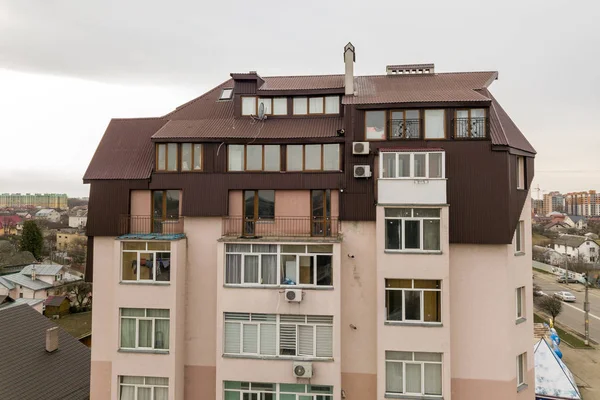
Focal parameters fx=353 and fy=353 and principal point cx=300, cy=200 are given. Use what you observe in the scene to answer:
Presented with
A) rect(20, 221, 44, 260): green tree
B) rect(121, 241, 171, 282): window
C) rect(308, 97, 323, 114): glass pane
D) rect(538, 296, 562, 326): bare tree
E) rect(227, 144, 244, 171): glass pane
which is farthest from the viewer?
rect(20, 221, 44, 260): green tree

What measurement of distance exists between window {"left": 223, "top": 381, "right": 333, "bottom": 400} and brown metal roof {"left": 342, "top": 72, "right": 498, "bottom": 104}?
9478mm

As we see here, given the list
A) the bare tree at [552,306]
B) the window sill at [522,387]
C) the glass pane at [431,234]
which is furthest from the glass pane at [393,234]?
the bare tree at [552,306]

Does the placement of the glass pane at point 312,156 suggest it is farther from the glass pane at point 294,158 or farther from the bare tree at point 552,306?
the bare tree at point 552,306

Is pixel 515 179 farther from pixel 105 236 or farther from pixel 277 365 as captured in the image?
pixel 105 236

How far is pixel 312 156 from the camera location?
12.4 metres

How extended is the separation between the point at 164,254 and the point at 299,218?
15.4 ft

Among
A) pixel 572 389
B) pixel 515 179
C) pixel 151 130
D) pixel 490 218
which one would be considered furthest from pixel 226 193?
pixel 572 389

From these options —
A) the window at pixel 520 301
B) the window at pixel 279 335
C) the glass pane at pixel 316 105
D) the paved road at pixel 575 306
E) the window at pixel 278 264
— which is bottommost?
the paved road at pixel 575 306

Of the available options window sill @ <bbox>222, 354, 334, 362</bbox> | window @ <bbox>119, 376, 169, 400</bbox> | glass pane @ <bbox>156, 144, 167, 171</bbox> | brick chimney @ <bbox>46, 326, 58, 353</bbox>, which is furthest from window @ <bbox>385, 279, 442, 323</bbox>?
brick chimney @ <bbox>46, 326, 58, 353</bbox>

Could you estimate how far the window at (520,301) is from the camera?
12149 millimetres

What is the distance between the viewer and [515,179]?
1170 centimetres

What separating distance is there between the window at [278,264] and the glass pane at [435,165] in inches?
158

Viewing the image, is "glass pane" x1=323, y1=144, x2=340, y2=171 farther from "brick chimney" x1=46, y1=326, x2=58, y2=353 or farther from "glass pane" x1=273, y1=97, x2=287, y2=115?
"brick chimney" x1=46, y1=326, x2=58, y2=353

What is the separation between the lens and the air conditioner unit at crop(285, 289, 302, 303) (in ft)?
36.3
